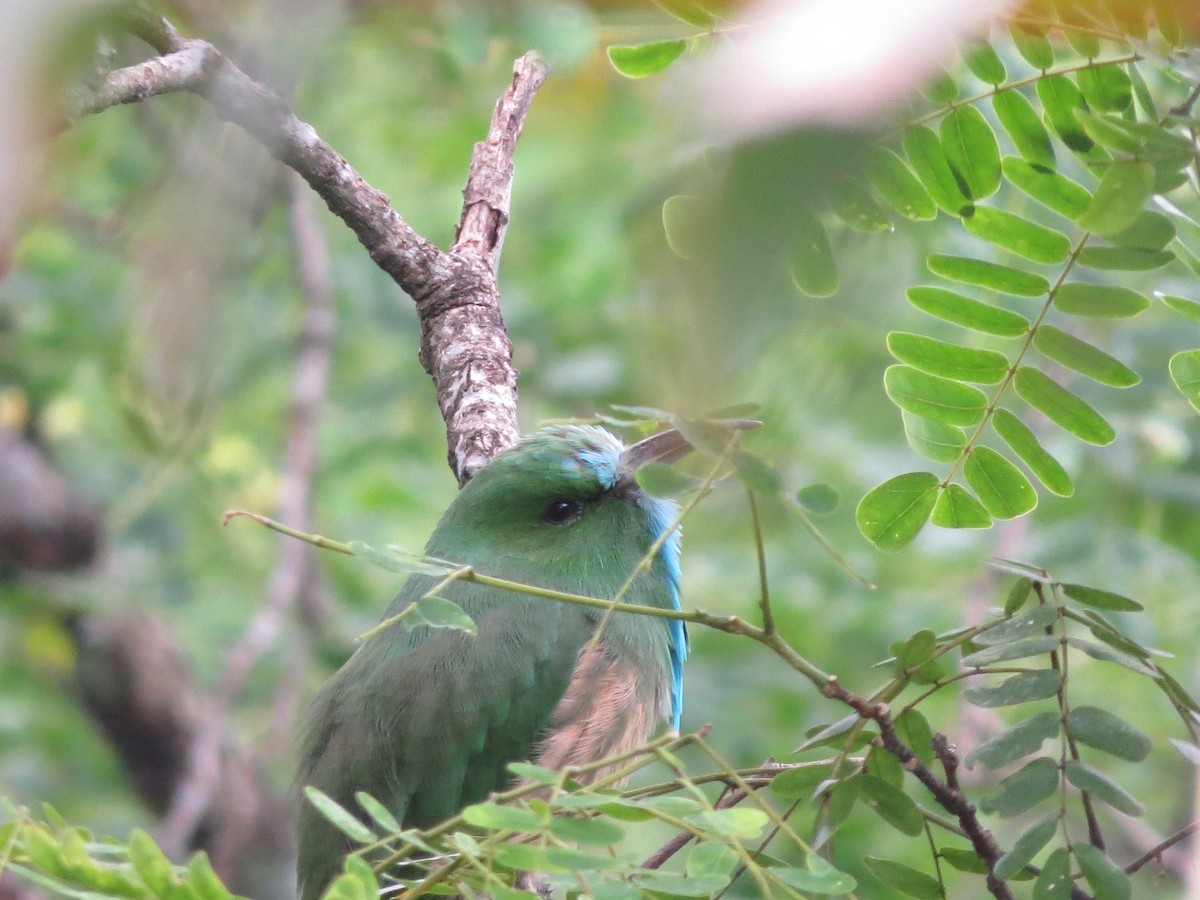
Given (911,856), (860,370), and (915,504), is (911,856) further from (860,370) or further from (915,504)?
(915,504)

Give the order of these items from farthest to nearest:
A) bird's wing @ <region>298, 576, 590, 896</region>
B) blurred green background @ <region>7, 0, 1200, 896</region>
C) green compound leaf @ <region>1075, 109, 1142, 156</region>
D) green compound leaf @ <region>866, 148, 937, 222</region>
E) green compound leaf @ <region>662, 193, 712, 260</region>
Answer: blurred green background @ <region>7, 0, 1200, 896</region>, bird's wing @ <region>298, 576, 590, 896</region>, green compound leaf @ <region>866, 148, 937, 222</region>, green compound leaf @ <region>1075, 109, 1142, 156</region>, green compound leaf @ <region>662, 193, 712, 260</region>

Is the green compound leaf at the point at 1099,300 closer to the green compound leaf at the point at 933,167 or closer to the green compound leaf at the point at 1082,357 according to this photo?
the green compound leaf at the point at 1082,357

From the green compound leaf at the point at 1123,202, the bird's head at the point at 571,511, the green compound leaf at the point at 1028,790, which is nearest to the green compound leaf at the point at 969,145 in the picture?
the green compound leaf at the point at 1123,202

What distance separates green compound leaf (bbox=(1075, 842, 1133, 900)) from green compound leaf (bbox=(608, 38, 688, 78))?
1329 millimetres

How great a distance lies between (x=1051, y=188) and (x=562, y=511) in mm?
1971

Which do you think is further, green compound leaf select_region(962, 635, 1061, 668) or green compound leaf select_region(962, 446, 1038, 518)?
green compound leaf select_region(962, 446, 1038, 518)

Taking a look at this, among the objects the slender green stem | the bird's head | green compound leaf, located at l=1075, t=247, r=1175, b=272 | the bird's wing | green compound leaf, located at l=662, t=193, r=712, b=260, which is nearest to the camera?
green compound leaf, located at l=662, t=193, r=712, b=260

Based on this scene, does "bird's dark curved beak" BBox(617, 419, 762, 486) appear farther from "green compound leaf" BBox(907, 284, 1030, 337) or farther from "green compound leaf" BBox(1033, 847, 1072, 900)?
"green compound leaf" BBox(1033, 847, 1072, 900)

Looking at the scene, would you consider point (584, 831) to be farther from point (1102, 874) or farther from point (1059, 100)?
point (1059, 100)

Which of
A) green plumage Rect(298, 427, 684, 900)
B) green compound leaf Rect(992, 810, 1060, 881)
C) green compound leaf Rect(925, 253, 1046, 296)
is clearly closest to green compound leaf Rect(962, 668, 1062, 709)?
green compound leaf Rect(992, 810, 1060, 881)

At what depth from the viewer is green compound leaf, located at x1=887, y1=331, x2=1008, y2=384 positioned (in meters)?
2.09

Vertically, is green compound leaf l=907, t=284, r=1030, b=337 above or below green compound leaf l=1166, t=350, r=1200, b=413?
above

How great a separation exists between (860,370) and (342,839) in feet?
6.79

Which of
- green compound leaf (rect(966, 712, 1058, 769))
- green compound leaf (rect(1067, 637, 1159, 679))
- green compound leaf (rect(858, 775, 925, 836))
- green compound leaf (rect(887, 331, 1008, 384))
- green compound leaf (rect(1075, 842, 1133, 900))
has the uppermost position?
green compound leaf (rect(887, 331, 1008, 384))
